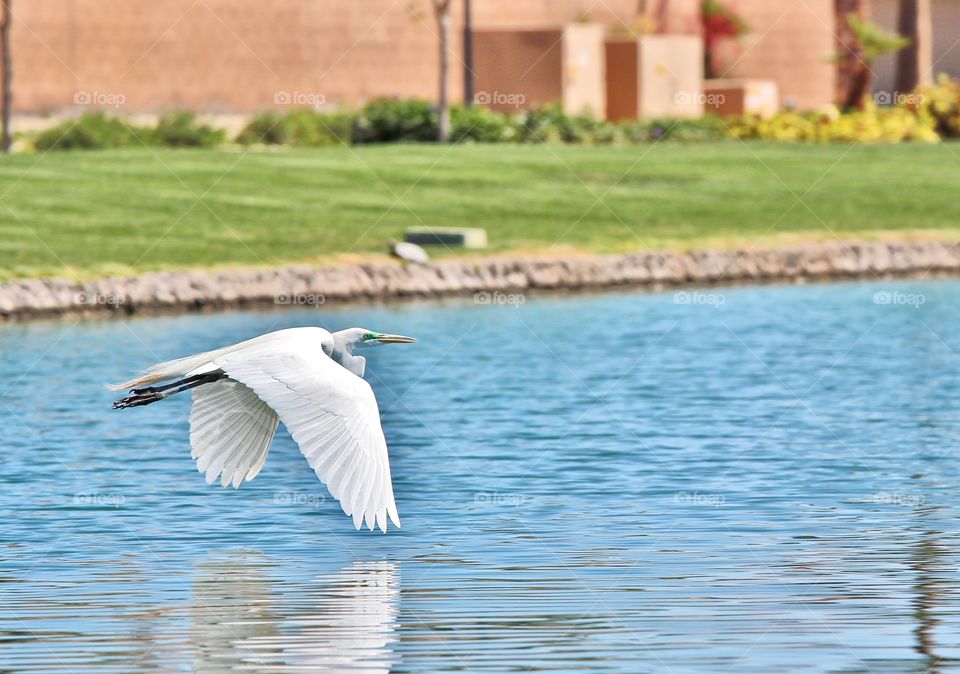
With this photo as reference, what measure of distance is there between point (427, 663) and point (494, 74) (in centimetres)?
3410

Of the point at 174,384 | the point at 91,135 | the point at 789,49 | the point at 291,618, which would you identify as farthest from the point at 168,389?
the point at 789,49

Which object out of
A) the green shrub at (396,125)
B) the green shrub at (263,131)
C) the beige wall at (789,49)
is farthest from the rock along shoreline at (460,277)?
the beige wall at (789,49)

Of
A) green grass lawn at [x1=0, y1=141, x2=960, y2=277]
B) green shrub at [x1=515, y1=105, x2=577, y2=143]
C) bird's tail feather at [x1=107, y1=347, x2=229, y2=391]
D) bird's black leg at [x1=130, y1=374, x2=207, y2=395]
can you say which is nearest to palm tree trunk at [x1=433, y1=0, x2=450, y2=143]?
green grass lawn at [x1=0, y1=141, x2=960, y2=277]

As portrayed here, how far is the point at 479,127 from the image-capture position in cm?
3744

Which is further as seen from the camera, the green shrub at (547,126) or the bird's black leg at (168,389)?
the green shrub at (547,126)

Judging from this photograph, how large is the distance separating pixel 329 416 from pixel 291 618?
1.04 m

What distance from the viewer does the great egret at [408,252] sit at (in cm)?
2641

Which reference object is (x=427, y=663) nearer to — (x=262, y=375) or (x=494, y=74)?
(x=262, y=375)

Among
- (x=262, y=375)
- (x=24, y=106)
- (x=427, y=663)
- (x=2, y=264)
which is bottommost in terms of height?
(x=427, y=663)

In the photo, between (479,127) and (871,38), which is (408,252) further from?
(871,38)

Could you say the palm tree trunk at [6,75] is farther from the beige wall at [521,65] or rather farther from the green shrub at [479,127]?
the beige wall at [521,65]

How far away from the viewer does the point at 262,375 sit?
10773 millimetres

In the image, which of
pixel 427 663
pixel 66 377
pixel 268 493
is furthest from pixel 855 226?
pixel 427 663

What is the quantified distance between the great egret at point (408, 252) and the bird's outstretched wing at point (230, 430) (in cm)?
1447
